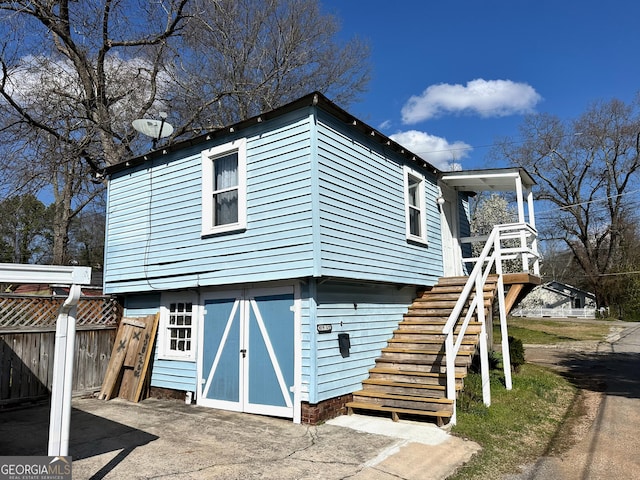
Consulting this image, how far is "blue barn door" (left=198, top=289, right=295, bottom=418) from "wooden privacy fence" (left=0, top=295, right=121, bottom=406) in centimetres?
285

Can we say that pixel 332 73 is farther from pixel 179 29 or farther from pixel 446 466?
pixel 446 466

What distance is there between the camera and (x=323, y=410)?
278 inches

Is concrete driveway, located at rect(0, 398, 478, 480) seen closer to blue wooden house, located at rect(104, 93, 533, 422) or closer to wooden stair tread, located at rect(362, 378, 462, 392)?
wooden stair tread, located at rect(362, 378, 462, 392)

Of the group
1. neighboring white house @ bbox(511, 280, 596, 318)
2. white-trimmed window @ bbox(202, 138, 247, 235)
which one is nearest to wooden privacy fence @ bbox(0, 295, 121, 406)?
white-trimmed window @ bbox(202, 138, 247, 235)

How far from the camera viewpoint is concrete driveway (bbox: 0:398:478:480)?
16.4 feet

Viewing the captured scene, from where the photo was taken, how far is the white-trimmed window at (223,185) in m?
8.17

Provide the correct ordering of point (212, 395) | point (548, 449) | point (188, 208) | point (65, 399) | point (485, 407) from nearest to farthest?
point (65, 399), point (548, 449), point (485, 407), point (212, 395), point (188, 208)

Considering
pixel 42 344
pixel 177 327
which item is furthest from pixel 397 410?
pixel 42 344

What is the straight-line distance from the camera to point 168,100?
18.0 metres

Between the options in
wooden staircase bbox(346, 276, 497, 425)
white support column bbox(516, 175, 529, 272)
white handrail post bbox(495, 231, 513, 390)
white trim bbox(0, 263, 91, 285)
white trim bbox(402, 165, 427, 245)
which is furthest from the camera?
white support column bbox(516, 175, 529, 272)

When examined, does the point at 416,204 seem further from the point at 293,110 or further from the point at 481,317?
the point at 293,110

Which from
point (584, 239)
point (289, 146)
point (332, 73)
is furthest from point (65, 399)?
point (584, 239)

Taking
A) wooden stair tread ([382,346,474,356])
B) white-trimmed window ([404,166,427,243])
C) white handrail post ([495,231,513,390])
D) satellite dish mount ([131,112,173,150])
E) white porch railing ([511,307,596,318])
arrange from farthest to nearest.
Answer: white porch railing ([511,307,596,318]), satellite dish mount ([131,112,173,150]), white-trimmed window ([404,166,427,243]), white handrail post ([495,231,513,390]), wooden stair tread ([382,346,474,356])

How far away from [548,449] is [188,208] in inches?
280
